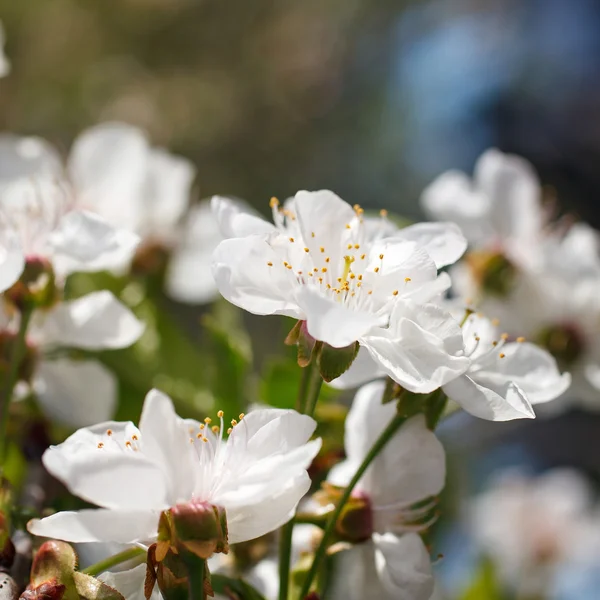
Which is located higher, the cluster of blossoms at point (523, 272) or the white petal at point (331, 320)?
the white petal at point (331, 320)

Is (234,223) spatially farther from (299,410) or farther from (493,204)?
(493,204)

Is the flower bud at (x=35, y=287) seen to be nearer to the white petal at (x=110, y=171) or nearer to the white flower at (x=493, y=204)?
the white petal at (x=110, y=171)

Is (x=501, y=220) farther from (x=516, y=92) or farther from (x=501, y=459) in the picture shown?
(x=516, y=92)

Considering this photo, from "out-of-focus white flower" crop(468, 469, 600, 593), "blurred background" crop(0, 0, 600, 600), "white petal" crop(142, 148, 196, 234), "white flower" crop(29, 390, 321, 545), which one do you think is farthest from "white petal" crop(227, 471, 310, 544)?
"blurred background" crop(0, 0, 600, 600)

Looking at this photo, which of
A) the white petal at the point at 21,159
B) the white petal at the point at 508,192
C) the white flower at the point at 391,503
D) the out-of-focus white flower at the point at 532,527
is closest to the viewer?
the white flower at the point at 391,503

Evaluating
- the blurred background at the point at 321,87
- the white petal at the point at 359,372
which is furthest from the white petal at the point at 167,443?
the blurred background at the point at 321,87

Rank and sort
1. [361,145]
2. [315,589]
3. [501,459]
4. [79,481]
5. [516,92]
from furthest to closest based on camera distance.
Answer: [361,145]
[516,92]
[501,459]
[315,589]
[79,481]

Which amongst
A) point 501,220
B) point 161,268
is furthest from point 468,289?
point 161,268

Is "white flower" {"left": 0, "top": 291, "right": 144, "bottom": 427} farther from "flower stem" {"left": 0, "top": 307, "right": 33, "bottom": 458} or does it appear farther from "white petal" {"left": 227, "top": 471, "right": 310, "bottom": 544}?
"white petal" {"left": 227, "top": 471, "right": 310, "bottom": 544}
